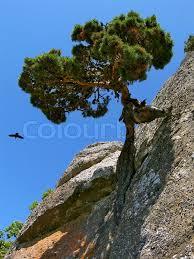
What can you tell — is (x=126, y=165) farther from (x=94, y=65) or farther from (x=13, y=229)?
(x=13, y=229)

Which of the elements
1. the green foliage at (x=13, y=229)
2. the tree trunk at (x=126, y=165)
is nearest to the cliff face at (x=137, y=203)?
the tree trunk at (x=126, y=165)

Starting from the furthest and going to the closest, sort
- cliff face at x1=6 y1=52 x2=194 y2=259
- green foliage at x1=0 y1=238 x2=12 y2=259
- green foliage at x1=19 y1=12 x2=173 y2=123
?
1. green foliage at x1=0 y1=238 x2=12 y2=259
2. green foliage at x1=19 y1=12 x2=173 y2=123
3. cliff face at x1=6 y1=52 x2=194 y2=259

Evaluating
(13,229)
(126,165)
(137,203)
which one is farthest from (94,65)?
(13,229)

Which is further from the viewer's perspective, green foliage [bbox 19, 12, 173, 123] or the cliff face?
green foliage [bbox 19, 12, 173, 123]

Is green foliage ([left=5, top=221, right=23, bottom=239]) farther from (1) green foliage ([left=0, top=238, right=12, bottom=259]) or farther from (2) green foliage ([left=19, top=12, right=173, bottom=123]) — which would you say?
(2) green foliage ([left=19, top=12, right=173, bottom=123])

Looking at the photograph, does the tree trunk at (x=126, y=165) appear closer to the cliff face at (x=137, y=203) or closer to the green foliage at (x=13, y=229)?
the cliff face at (x=137, y=203)

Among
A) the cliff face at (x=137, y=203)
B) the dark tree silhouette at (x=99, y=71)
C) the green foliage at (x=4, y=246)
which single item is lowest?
the cliff face at (x=137, y=203)

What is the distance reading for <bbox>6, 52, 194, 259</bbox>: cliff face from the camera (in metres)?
13.1

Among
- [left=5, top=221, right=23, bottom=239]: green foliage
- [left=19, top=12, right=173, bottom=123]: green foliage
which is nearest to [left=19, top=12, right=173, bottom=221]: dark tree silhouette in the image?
[left=19, top=12, right=173, bottom=123]: green foliage

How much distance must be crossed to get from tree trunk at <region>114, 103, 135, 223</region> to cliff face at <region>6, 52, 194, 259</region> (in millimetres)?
433

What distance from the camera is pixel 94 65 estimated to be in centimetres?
2080

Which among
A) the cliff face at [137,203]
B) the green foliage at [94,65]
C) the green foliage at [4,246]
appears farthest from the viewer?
the green foliage at [4,246]

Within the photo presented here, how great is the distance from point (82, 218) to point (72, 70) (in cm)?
820

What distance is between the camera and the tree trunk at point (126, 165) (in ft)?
60.0
